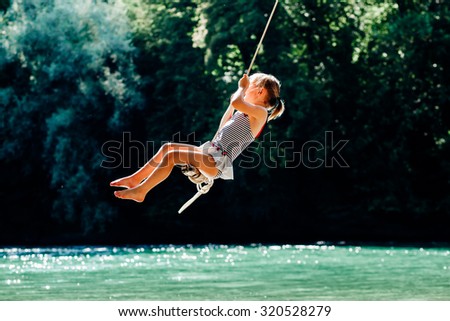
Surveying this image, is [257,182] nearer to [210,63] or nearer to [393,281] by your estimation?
[210,63]

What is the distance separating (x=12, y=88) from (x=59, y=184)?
3035 millimetres

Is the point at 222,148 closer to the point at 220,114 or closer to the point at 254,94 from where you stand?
the point at 254,94

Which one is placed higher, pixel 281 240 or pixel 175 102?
pixel 175 102

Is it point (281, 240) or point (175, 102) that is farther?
point (175, 102)

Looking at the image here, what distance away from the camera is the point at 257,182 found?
2781 centimetres

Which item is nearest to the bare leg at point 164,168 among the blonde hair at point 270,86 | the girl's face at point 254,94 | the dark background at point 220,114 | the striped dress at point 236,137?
the striped dress at point 236,137

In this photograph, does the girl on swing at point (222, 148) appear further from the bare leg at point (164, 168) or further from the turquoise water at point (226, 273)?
the turquoise water at point (226, 273)

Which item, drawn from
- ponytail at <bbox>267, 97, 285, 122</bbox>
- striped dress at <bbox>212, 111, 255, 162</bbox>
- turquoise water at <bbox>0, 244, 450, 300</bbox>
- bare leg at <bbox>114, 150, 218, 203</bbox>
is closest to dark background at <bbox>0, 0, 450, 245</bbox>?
turquoise water at <bbox>0, 244, 450, 300</bbox>

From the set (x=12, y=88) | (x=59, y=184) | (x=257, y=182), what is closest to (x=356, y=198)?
(x=257, y=182)

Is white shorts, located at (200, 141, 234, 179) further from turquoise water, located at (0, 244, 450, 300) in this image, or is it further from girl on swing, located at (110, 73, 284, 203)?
turquoise water, located at (0, 244, 450, 300)

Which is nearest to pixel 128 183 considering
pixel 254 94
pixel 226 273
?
pixel 254 94

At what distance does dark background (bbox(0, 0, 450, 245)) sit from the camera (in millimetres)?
27000

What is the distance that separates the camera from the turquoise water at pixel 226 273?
52.1ft

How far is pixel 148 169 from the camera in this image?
8039mm
